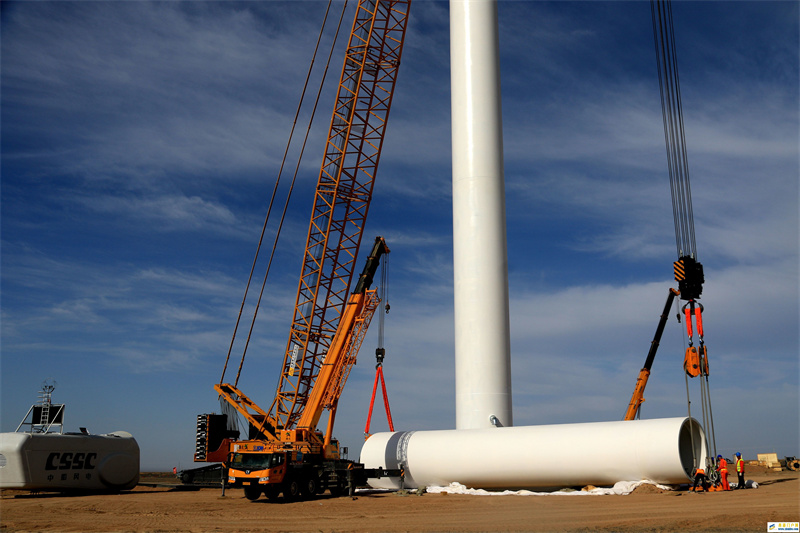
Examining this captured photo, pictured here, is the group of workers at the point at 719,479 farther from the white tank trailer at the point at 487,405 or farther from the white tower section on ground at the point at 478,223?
the white tower section on ground at the point at 478,223

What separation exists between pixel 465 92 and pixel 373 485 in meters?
20.9

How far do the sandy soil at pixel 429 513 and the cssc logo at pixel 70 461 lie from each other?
7.74ft

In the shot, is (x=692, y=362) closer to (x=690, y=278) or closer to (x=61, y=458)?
(x=690, y=278)

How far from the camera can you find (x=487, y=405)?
34.7 m

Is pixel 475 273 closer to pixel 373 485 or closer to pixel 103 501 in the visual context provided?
pixel 373 485

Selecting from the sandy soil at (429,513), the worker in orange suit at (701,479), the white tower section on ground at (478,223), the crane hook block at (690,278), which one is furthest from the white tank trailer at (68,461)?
the crane hook block at (690,278)

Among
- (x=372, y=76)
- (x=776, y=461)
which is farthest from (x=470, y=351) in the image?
(x=776, y=461)

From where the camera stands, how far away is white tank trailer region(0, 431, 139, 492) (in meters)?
32.5

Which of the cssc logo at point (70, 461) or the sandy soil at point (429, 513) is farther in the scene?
the cssc logo at point (70, 461)

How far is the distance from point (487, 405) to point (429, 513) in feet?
37.9

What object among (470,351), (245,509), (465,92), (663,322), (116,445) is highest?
(465,92)

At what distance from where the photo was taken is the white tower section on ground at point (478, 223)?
3506 cm

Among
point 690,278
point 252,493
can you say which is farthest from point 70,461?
point 690,278

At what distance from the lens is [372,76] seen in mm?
41469
